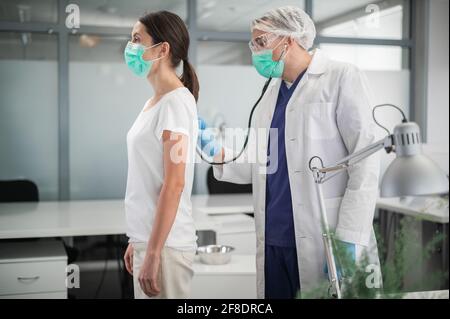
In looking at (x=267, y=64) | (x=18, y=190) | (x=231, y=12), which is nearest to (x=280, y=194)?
(x=267, y=64)

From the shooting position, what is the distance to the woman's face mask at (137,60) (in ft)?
4.51

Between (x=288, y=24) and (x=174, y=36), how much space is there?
35cm

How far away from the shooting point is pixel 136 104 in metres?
1.47

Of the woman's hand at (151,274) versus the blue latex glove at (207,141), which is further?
the blue latex glove at (207,141)

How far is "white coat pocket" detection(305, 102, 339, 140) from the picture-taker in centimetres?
151

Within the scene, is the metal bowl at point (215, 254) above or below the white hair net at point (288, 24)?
below

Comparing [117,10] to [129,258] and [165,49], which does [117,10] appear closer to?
[165,49]

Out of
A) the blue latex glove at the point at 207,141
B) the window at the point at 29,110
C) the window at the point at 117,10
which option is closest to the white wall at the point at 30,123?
the window at the point at 29,110

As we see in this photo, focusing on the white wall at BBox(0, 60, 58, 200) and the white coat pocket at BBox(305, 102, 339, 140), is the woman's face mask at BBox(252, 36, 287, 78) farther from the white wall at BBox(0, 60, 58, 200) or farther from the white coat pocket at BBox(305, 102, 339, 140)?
the white wall at BBox(0, 60, 58, 200)

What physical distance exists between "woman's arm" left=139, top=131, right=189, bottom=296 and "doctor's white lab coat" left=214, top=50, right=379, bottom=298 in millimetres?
346

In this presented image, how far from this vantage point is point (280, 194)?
1559 mm

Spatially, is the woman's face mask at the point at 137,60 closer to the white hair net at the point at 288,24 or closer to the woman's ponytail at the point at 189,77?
the woman's ponytail at the point at 189,77

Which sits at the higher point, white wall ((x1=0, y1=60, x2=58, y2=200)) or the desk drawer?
white wall ((x1=0, y1=60, x2=58, y2=200))

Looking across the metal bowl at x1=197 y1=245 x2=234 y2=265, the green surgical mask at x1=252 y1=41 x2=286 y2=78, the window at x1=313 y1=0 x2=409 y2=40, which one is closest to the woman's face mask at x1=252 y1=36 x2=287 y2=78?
the green surgical mask at x1=252 y1=41 x2=286 y2=78
